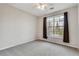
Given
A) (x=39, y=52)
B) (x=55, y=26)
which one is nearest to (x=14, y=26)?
(x=39, y=52)

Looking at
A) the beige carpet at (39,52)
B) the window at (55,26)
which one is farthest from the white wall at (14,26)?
the window at (55,26)

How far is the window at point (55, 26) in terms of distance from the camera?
4.69 m

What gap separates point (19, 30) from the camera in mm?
4680

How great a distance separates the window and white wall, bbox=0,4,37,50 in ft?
4.63

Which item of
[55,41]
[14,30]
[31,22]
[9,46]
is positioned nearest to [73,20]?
[55,41]

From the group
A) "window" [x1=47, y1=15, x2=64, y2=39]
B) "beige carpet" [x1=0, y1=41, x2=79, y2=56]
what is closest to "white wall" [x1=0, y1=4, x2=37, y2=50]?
"beige carpet" [x1=0, y1=41, x2=79, y2=56]

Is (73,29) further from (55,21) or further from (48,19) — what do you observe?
(48,19)

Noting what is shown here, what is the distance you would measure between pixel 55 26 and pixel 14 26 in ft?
9.14

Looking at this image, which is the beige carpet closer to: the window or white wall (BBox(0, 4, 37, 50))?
white wall (BBox(0, 4, 37, 50))

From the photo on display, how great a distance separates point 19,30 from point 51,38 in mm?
2403

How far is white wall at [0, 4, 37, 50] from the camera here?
12.2ft

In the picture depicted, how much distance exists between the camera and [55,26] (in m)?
5.09

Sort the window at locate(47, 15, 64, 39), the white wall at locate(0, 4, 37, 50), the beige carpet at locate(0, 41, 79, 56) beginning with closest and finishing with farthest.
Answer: the beige carpet at locate(0, 41, 79, 56), the white wall at locate(0, 4, 37, 50), the window at locate(47, 15, 64, 39)

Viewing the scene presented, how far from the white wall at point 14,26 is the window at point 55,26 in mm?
1411
